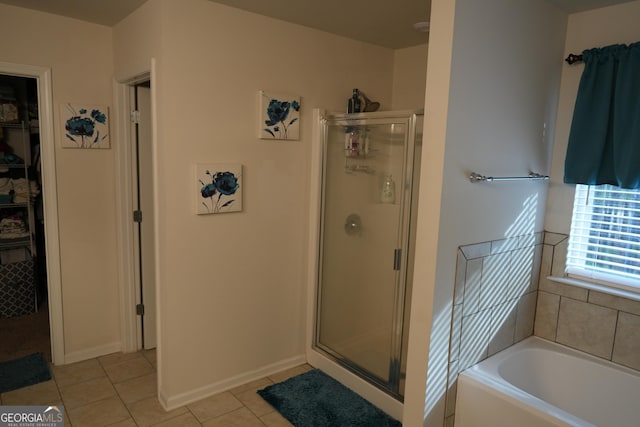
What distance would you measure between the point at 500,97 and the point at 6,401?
10.7ft

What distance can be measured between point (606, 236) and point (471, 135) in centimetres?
105

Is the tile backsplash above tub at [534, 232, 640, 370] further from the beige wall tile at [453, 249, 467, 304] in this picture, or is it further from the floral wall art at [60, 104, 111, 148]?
the floral wall art at [60, 104, 111, 148]

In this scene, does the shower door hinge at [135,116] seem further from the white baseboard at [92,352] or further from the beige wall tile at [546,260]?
the beige wall tile at [546,260]

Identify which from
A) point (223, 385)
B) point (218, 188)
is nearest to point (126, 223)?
point (218, 188)

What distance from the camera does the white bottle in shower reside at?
2.62 m

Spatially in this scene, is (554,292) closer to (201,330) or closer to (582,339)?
(582,339)

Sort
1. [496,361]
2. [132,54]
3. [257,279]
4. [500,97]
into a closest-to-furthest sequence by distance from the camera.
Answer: [500,97]
[496,361]
[132,54]
[257,279]

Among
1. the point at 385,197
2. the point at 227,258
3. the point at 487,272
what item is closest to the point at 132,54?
the point at 227,258

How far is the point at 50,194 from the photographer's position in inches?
113

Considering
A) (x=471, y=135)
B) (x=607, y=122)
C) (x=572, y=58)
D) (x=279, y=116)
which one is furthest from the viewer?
(x=279, y=116)

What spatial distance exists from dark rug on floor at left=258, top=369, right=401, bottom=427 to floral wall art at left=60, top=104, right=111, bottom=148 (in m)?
2.05

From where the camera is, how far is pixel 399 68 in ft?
10.9

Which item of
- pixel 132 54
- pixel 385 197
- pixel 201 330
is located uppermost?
pixel 132 54

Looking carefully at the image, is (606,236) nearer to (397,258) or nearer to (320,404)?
(397,258)
